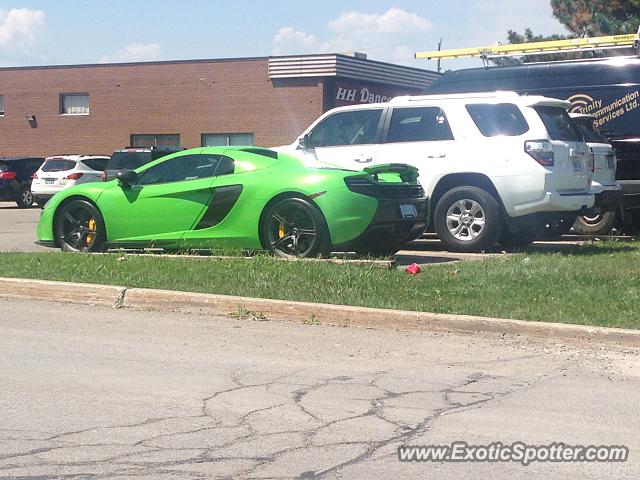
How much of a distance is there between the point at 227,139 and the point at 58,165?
10.7 m

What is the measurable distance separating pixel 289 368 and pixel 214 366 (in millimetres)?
564

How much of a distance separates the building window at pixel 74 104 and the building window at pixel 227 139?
5.58 meters

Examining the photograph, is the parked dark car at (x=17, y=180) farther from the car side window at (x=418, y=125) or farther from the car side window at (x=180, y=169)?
the car side window at (x=418, y=125)

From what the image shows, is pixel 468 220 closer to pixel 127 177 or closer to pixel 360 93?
pixel 127 177

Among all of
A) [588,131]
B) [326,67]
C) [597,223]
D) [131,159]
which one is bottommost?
[597,223]

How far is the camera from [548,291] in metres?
9.48

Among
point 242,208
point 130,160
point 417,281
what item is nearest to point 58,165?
point 130,160

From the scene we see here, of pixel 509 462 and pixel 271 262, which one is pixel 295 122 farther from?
pixel 509 462

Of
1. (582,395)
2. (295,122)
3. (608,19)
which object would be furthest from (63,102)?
(582,395)

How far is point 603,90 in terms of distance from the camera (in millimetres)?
15156

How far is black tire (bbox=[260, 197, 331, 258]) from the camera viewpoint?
1119 cm

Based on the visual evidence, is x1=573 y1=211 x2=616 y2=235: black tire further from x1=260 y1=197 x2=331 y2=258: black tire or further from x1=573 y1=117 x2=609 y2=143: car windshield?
x1=260 y1=197 x2=331 y2=258: black tire

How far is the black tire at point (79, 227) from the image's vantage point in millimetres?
12531

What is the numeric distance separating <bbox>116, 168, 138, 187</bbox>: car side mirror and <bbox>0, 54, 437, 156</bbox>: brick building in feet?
80.5
